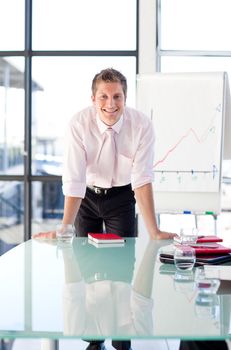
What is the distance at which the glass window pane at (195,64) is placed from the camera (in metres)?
5.01

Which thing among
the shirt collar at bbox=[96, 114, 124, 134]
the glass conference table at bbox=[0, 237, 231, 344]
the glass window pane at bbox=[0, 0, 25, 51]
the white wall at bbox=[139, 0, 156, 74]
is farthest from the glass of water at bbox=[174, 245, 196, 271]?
the glass window pane at bbox=[0, 0, 25, 51]

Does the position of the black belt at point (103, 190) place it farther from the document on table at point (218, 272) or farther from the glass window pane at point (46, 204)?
the glass window pane at point (46, 204)

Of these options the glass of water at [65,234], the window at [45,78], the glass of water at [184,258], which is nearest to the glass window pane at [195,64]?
the window at [45,78]

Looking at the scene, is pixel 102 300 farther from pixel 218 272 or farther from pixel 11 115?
pixel 11 115

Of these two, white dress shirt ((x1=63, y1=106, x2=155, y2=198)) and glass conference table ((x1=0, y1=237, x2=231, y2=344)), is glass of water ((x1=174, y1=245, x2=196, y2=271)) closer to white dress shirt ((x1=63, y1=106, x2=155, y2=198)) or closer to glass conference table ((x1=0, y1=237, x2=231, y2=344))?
glass conference table ((x1=0, y1=237, x2=231, y2=344))

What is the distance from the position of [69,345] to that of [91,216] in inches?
33.4

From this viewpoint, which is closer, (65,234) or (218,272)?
(218,272)

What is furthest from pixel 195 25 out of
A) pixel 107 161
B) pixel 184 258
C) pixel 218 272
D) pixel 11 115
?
pixel 218 272

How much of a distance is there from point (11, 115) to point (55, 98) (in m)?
0.42

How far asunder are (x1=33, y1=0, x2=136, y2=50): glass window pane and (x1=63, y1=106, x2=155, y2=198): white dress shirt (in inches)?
91.0

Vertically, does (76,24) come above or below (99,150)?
above

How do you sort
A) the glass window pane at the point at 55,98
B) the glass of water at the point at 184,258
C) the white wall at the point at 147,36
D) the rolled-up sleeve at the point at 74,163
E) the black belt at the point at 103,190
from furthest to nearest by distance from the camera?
the glass window pane at the point at 55,98 < the white wall at the point at 147,36 < the black belt at the point at 103,190 < the rolled-up sleeve at the point at 74,163 < the glass of water at the point at 184,258

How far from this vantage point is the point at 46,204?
5.22m

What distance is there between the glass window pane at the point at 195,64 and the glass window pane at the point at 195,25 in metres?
0.09
